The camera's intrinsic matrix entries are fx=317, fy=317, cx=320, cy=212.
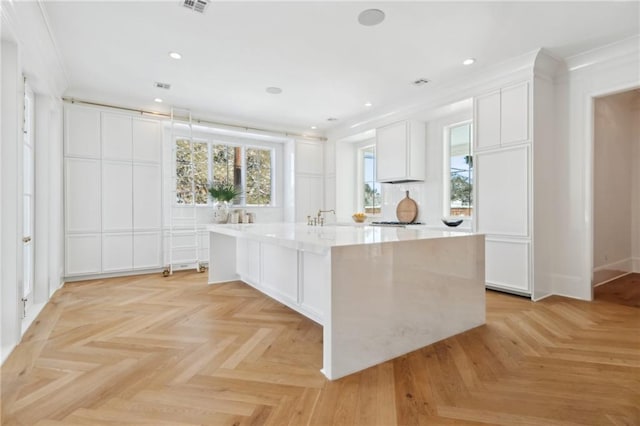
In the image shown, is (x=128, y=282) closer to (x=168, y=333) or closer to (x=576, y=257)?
(x=168, y=333)

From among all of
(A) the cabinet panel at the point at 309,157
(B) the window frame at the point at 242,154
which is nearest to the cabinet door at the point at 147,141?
(B) the window frame at the point at 242,154

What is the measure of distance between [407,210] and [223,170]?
3.54 meters

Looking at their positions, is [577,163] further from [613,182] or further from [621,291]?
[621,291]

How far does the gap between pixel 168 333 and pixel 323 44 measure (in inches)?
120

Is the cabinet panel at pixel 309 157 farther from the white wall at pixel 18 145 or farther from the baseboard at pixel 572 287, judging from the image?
the baseboard at pixel 572 287

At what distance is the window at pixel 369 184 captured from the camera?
649cm

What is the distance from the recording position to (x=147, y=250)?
499 cm

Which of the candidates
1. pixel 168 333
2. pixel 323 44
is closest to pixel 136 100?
pixel 323 44

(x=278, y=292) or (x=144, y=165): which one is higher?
(x=144, y=165)

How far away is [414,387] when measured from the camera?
5.80 ft

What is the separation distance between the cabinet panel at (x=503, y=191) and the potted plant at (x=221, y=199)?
4044 mm

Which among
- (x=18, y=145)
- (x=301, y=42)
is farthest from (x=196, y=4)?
(x=18, y=145)

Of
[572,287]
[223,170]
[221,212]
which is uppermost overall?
[223,170]

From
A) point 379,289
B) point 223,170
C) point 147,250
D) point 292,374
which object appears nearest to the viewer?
point 292,374
